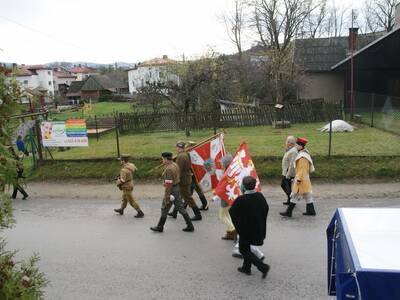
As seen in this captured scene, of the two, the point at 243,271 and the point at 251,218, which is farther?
the point at 243,271

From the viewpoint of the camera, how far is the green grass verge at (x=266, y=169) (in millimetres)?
11508

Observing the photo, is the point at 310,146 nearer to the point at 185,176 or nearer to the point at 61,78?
the point at 185,176

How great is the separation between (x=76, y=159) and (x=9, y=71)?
35.6 feet

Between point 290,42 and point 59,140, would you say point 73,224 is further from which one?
point 290,42

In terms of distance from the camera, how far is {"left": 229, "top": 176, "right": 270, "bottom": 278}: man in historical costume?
6.08m

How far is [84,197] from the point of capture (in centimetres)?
1143

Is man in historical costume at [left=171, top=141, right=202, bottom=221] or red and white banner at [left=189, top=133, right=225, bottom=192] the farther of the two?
red and white banner at [left=189, top=133, right=225, bottom=192]

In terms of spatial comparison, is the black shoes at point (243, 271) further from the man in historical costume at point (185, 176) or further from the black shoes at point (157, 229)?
the man in historical costume at point (185, 176)

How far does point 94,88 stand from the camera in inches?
3253

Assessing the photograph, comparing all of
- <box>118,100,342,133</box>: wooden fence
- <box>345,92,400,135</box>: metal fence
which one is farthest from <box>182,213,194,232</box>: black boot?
<box>118,100,342,133</box>: wooden fence

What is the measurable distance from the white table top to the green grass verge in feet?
24.5

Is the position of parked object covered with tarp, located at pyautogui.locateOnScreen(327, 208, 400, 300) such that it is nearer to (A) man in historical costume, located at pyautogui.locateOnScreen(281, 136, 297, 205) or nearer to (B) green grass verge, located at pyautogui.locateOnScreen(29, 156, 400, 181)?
(A) man in historical costume, located at pyautogui.locateOnScreen(281, 136, 297, 205)

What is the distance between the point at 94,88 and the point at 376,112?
226ft

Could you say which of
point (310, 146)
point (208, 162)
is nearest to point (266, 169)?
point (310, 146)
